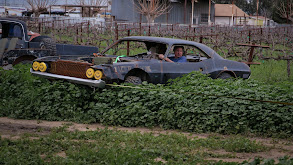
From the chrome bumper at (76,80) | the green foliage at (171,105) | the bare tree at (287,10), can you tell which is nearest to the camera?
the green foliage at (171,105)

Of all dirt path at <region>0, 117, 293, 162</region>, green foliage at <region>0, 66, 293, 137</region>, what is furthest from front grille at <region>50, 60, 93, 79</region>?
dirt path at <region>0, 117, 293, 162</region>

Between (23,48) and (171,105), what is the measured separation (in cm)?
611

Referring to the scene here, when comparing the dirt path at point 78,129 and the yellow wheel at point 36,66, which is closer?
the dirt path at point 78,129

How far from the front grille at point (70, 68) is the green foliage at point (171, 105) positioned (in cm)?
25

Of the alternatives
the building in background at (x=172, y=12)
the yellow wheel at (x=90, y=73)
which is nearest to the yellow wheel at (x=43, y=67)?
the yellow wheel at (x=90, y=73)

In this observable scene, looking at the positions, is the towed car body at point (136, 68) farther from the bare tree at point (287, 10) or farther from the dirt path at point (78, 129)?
the bare tree at point (287, 10)

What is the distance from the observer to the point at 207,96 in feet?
22.6

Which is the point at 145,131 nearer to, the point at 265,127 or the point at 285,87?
the point at 265,127

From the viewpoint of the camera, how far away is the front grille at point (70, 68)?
24.1 ft

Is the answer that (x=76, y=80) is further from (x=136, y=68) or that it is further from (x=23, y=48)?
(x=23, y=48)

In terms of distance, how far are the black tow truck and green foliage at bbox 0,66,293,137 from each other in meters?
2.76

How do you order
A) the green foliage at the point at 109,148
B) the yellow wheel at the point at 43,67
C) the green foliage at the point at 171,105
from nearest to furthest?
the green foliage at the point at 109,148, the green foliage at the point at 171,105, the yellow wheel at the point at 43,67

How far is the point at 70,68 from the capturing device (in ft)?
24.9

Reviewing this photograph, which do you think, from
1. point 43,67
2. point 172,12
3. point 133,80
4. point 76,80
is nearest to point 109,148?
point 76,80
